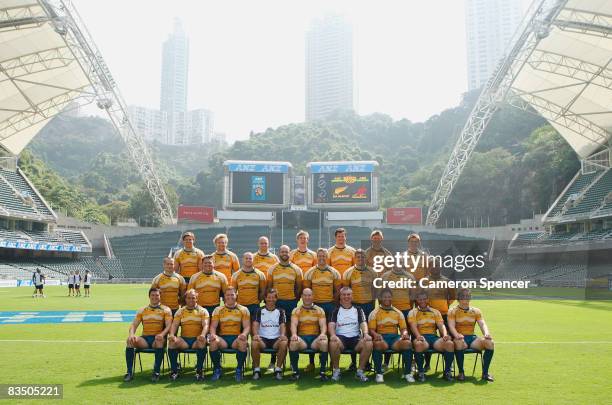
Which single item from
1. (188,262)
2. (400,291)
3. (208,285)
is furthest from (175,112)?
(400,291)

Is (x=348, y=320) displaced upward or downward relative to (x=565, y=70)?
downward

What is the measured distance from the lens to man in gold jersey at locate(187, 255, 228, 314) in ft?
24.8

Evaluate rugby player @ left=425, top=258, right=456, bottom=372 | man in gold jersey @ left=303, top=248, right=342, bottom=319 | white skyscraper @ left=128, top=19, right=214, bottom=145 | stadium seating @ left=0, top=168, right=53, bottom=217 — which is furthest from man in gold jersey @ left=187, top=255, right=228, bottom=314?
white skyscraper @ left=128, top=19, right=214, bottom=145

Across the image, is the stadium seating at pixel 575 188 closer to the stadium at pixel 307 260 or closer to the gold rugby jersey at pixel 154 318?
the stadium at pixel 307 260

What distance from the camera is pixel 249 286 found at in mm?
7566

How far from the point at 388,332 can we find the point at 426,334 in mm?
552

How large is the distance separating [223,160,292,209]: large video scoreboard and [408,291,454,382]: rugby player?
37.5 metres

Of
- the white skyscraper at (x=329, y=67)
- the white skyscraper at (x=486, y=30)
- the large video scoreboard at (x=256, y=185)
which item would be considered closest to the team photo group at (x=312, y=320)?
the large video scoreboard at (x=256, y=185)

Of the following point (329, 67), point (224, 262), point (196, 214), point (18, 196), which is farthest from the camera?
point (329, 67)

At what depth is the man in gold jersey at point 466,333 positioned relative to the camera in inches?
268

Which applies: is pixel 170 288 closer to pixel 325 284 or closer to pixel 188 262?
pixel 188 262

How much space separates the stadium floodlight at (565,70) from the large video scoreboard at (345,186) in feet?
27.8

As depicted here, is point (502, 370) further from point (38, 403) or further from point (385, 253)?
point (38, 403)

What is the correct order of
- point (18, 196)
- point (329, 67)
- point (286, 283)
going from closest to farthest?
1. point (286, 283)
2. point (18, 196)
3. point (329, 67)
